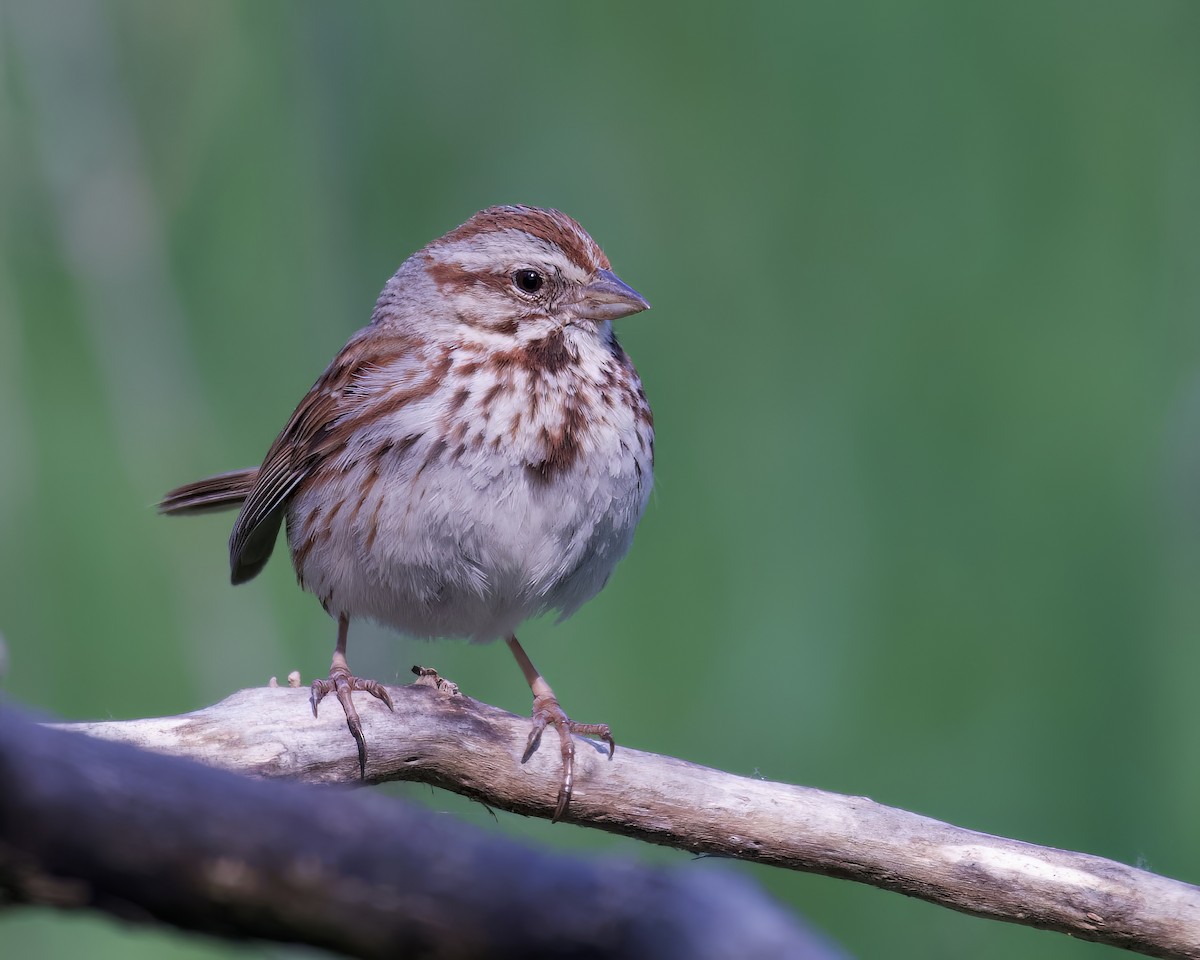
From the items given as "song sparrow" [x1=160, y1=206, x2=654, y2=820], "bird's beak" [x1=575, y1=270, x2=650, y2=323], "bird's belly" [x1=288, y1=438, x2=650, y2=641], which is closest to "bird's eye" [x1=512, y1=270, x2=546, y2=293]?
"song sparrow" [x1=160, y1=206, x2=654, y2=820]

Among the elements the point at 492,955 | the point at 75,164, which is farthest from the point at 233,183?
the point at 492,955

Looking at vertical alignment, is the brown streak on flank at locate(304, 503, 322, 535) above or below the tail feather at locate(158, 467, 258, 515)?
above

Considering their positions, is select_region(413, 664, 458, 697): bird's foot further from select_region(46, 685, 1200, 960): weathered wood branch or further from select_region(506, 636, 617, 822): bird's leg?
select_region(506, 636, 617, 822): bird's leg

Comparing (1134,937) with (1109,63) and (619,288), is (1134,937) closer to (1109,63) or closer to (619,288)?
(619,288)

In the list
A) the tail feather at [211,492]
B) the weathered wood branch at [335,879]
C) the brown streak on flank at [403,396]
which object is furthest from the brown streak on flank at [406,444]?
the weathered wood branch at [335,879]

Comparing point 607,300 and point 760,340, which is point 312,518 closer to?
point 607,300

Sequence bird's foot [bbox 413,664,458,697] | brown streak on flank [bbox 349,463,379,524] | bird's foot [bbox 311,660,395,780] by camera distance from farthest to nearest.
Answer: brown streak on flank [bbox 349,463,379,524] → bird's foot [bbox 413,664,458,697] → bird's foot [bbox 311,660,395,780]

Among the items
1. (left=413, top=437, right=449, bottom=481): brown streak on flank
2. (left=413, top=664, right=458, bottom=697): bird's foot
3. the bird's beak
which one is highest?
the bird's beak
